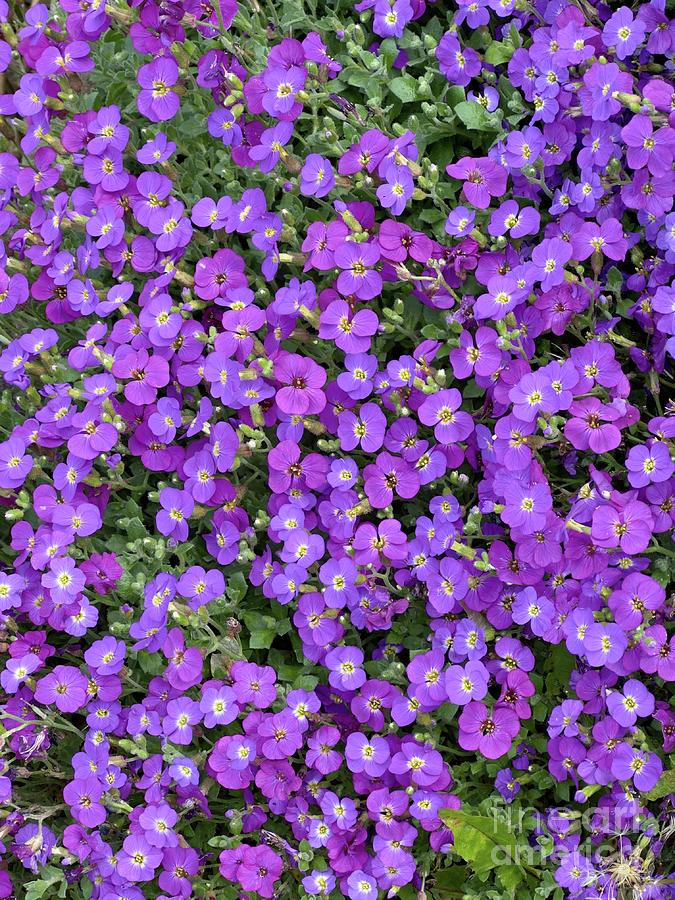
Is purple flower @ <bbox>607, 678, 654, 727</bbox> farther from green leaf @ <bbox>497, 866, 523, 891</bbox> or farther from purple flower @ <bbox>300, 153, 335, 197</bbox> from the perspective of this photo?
purple flower @ <bbox>300, 153, 335, 197</bbox>

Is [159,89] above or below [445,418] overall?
above

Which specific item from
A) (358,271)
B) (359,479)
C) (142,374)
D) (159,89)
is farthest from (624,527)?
(159,89)

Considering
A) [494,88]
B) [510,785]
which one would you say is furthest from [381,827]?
[494,88]

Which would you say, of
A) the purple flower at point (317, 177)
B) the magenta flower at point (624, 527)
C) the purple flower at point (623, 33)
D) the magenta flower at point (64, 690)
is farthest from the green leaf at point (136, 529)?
the purple flower at point (623, 33)

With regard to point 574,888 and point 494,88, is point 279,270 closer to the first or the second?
point 494,88

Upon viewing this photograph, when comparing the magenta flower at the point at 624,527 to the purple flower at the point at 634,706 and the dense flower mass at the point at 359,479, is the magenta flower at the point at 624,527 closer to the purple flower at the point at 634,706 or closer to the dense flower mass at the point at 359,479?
the dense flower mass at the point at 359,479

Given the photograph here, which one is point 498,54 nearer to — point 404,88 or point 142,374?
point 404,88

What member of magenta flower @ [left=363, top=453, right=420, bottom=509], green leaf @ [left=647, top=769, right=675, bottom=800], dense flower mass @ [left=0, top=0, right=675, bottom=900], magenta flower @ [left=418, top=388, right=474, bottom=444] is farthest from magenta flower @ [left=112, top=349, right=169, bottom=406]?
green leaf @ [left=647, top=769, right=675, bottom=800]

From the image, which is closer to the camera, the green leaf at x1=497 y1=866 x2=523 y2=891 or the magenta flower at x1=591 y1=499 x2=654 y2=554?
the magenta flower at x1=591 y1=499 x2=654 y2=554
